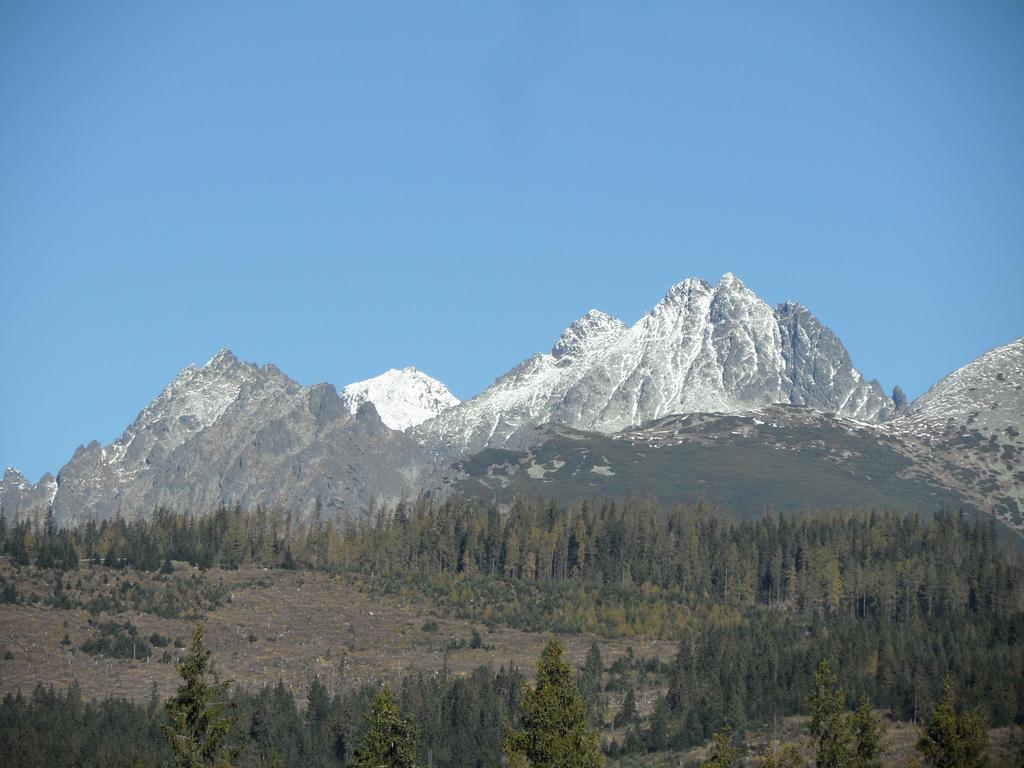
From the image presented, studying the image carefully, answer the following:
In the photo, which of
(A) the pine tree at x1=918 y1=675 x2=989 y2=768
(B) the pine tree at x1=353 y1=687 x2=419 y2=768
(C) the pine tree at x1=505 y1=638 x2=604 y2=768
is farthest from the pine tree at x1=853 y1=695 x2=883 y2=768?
(B) the pine tree at x1=353 y1=687 x2=419 y2=768

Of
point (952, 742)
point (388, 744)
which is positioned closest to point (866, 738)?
point (952, 742)

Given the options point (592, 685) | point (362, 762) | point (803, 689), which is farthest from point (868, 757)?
point (592, 685)

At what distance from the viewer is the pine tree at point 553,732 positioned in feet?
302

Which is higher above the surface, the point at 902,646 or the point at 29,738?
the point at 902,646

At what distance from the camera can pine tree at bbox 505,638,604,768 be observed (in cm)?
9194

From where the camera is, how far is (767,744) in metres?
164

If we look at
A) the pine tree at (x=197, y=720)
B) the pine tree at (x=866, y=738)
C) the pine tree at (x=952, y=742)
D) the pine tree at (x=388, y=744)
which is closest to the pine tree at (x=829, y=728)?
the pine tree at (x=866, y=738)

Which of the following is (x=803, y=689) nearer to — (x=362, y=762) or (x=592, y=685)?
(x=592, y=685)

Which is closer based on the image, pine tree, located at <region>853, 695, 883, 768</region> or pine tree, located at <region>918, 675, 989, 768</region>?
pine tree, located at <region>918, 675, 989, 768</region>

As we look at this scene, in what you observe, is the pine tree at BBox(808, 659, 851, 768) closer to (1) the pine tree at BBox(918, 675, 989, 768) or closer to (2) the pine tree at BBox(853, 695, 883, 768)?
(2) the pine tree at BBox(853, 695, 883, 768)

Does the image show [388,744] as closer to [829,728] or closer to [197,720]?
[197,720]

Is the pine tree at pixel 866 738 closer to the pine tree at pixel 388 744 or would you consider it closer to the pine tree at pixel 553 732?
the pine tree at pixel 553 732

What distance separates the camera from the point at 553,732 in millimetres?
92812

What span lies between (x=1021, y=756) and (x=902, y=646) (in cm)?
5787
